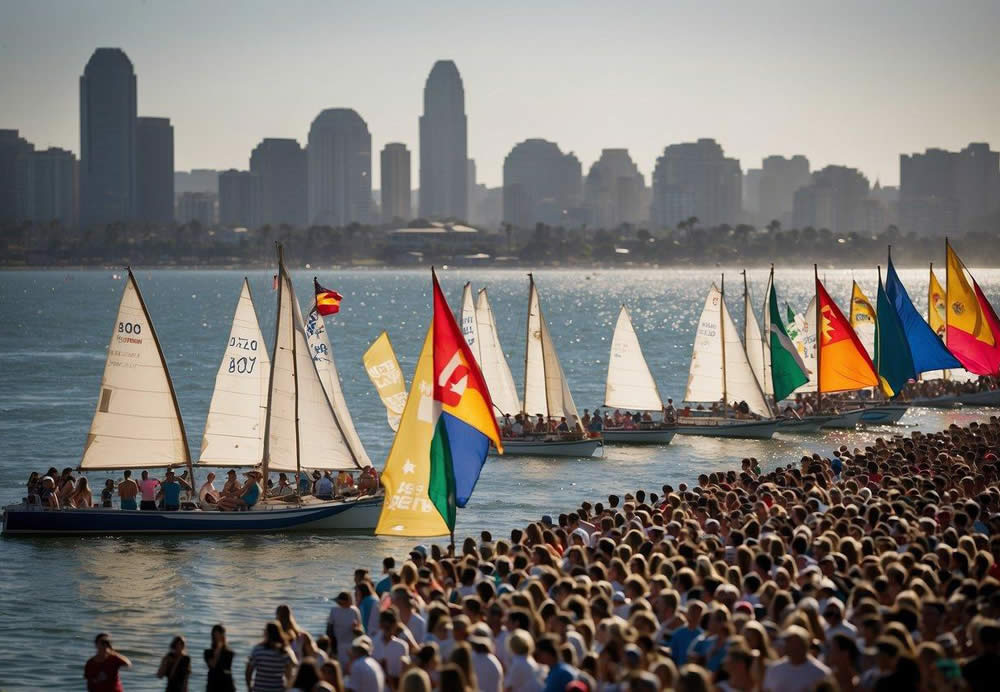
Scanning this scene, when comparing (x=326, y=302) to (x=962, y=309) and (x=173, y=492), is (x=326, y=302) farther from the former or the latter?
(x=962, y=309)

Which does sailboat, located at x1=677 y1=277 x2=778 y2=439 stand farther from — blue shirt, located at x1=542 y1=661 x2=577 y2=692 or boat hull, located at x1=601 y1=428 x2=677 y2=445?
blue shirt, located at x1=542 y1=661 x2=577 y2=692

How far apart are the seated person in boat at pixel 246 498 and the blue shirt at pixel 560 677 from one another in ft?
67.6

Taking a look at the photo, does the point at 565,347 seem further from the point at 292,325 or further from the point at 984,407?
the point at 292,325

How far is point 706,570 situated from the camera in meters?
15.0

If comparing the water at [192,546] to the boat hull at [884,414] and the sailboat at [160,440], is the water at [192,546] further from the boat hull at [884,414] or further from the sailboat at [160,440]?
the boat hull at [884,414]

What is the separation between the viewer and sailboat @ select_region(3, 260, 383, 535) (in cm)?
3133

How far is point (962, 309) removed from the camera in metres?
48.4

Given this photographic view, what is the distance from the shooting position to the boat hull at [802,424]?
5222 cm

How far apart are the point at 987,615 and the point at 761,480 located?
49.9ft

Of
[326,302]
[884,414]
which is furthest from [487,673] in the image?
[884,414]

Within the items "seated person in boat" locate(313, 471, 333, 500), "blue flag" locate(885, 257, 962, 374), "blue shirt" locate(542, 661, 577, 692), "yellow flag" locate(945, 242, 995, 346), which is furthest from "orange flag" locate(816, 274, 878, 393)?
"blue shirt" locate(542, 661, 577, 692)

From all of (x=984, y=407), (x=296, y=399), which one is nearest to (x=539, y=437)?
(x=296, y=399)

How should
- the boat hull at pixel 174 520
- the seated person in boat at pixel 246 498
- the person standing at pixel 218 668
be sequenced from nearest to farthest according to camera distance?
the person standing at pixel 218 668 → the boat hull at pixel 174 520 → the seated person in boat at pixel 246 498

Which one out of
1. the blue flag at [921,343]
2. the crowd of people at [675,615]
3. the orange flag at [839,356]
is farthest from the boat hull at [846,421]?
the crowd of people at [675,615]
